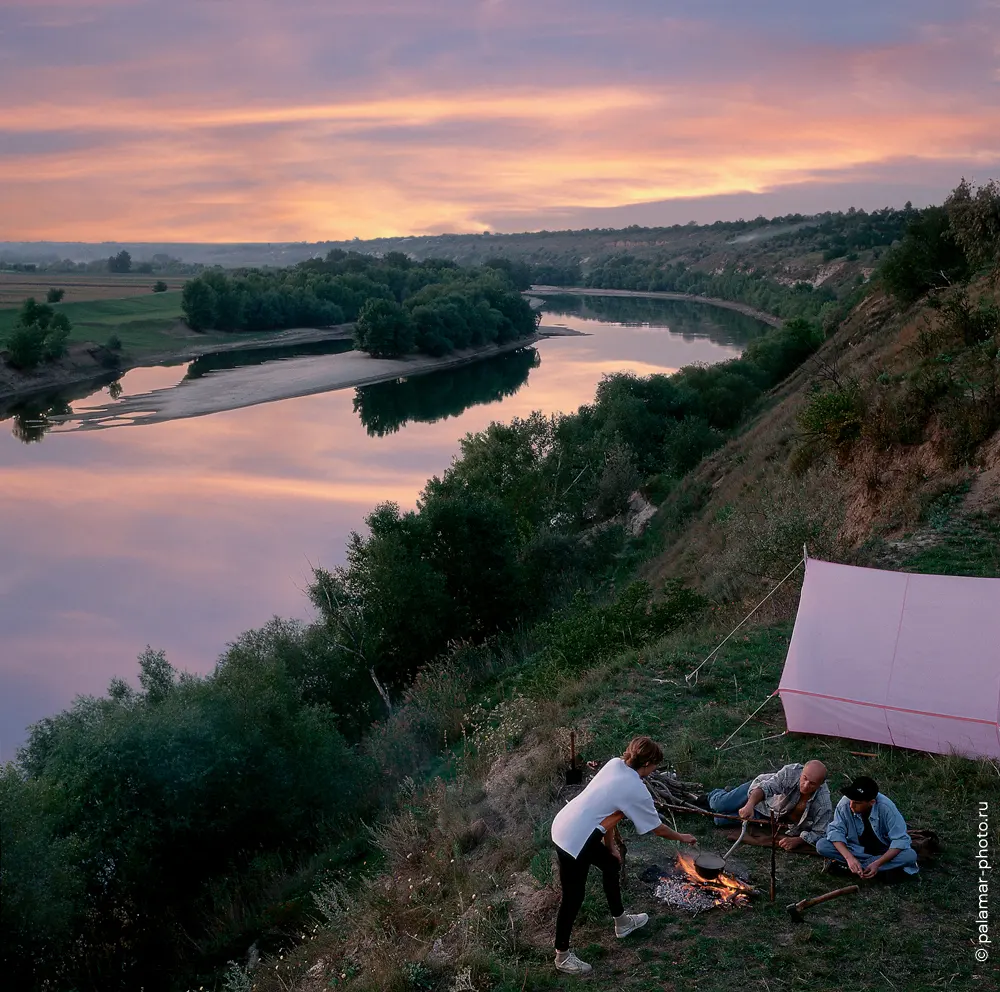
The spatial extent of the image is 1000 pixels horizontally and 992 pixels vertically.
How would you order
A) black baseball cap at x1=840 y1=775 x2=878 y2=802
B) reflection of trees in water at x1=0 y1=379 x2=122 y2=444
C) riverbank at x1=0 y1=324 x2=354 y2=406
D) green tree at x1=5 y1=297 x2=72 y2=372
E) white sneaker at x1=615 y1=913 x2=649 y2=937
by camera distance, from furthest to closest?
green tree at x1=5 y1=297 x2=72 y2=372, riverbank at x1=0 y1=324 x2=354 y2=406, reflection of trees in water at x1=0 y1=379 x2=122 y2=444, black baseball cap at x1=840 y1=775 x2=878 y2=802, white sneaker at x1=615 y1=913 x2=649 y2=937

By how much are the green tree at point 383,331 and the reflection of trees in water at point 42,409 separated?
1805 cm

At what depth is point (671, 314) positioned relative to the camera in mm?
110938

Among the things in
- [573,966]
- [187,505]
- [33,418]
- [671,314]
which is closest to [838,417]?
[573,966]

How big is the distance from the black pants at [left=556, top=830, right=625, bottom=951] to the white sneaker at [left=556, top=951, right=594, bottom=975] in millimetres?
72

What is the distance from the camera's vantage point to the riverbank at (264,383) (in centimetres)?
5159

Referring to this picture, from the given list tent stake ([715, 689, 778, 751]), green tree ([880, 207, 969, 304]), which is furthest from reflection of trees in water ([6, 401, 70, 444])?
tent stake ([715, 689, 778, 751])

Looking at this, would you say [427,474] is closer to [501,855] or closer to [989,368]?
[989,368]

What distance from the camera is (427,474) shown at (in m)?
39.2

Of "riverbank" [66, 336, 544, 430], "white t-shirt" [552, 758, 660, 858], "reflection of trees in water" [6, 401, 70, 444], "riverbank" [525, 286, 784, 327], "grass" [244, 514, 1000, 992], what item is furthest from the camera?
"riverbank" [525, 286, 784, 327]

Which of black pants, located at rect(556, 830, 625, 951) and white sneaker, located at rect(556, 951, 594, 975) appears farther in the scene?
white sneaker, located at rect(556, 951, 594, 975)

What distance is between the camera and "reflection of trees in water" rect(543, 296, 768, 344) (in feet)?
281

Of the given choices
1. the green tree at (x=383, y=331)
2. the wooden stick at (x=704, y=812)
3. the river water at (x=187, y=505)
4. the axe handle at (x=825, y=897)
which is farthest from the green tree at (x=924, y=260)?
the green tree at (x=383, y=331)

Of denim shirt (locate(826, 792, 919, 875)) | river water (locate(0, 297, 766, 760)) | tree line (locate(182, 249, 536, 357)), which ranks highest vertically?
tree line (locate(182, 249, 536, 357))

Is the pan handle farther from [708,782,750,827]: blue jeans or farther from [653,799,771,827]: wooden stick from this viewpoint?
[708,782,750,827]: blue jeans
